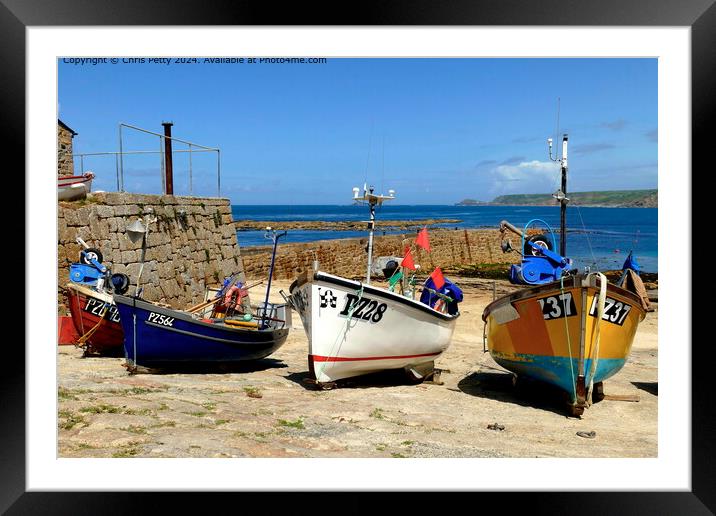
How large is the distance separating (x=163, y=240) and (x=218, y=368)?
4143 mm

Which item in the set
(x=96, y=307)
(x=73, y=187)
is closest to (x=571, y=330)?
(x=96, y=307)

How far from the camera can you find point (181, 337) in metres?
9.41

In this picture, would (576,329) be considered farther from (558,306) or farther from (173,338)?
(173,338)

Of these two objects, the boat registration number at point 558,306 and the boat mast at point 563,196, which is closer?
the boat registration number at point 558,306

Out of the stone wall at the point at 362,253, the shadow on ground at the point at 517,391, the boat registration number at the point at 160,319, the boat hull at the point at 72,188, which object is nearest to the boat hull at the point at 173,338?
the boat registration number at the point at 160,319

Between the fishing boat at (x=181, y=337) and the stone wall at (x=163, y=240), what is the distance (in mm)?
2251

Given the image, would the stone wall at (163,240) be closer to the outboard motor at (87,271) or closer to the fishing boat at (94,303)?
the outboard motor at (87,271)

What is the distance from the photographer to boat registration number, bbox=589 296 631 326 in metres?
7.68

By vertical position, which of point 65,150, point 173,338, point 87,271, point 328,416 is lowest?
point 328,416

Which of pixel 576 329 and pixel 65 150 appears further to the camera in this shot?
pixel 65 150

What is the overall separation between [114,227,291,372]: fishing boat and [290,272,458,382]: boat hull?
1172mm

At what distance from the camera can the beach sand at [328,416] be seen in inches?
242
